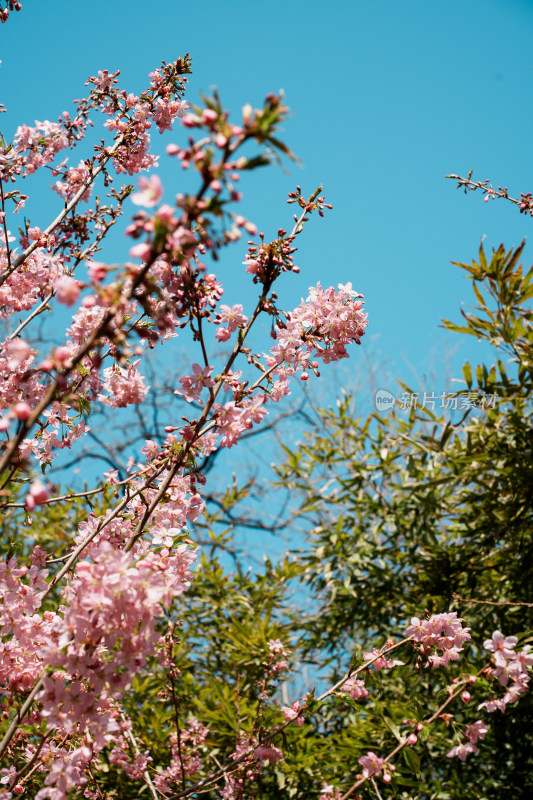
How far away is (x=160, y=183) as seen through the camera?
0.91 metres

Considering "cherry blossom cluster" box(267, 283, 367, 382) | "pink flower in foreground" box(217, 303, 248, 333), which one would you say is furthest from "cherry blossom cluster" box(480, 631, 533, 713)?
"pink flower in foreground" box(217, 303, 248, 333)

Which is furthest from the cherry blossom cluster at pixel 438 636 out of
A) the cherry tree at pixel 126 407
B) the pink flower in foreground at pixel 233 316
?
the pink flower in foreground at pixel 233 316

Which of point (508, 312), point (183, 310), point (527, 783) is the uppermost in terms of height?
point (508, 312)

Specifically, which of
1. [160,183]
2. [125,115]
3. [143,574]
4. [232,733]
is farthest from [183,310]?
[232,733]

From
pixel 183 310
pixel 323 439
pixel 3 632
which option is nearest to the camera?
pixel 183 310

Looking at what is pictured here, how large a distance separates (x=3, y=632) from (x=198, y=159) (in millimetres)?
1155

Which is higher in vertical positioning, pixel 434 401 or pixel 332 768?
pixel 434 401

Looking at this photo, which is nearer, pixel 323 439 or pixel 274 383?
pixel 274 383

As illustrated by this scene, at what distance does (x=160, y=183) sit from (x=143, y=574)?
65 cm

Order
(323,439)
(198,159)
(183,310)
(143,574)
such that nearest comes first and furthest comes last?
(198,159), (143,574), (183,310), (323,439)

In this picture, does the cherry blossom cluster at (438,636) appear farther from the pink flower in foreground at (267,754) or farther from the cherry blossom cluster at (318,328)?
the cherry blossom cluster at (318,328)

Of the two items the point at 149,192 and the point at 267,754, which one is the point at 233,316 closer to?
the point at 149,192

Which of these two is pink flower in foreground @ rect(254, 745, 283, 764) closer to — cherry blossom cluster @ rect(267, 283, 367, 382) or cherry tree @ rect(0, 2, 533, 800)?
cherry tree @ rect(0, 2, 533, 800)

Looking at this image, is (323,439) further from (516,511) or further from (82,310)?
(82,310)
